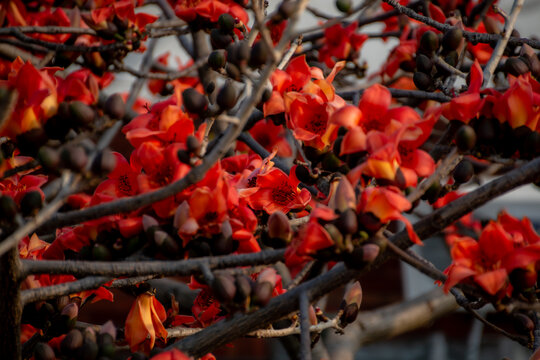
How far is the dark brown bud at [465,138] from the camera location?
930 mm

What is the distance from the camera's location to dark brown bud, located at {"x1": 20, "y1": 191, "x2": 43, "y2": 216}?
0.84 m

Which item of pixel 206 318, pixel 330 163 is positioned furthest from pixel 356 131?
pixel 206 318

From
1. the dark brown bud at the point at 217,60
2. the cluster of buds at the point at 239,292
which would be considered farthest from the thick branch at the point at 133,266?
the dark brown bud at the point at 217,60

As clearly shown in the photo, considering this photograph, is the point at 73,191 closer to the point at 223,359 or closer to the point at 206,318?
the point at 206,318

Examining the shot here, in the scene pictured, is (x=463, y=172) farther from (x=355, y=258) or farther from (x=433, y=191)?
(x=355, y=258)

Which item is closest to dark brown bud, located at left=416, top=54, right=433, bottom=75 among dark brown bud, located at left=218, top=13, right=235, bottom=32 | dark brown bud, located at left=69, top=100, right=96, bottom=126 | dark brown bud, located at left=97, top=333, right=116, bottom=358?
dark brown bud, located at left=218, top=13, right=235, bottom=32

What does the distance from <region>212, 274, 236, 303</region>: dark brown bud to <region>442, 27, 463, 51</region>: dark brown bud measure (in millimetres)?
→ 759

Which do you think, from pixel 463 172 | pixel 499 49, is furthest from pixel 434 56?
pixel 463 172

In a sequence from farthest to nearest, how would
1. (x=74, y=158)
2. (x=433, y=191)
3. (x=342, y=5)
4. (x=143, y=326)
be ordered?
(x=342, y=5)
(x=143, y=326)
(x=433, y=191)
(x=74, y=158)

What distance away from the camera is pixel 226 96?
895 mm

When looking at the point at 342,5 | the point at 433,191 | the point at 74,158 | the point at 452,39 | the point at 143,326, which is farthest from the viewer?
the point at 342,5

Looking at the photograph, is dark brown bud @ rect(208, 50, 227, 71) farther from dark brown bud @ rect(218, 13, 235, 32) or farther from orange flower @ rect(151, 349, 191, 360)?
orange flower @ rect(151, 349, 191, 360)

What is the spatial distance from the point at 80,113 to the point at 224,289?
0.35 m

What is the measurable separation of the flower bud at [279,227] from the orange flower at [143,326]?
12.7 inches
